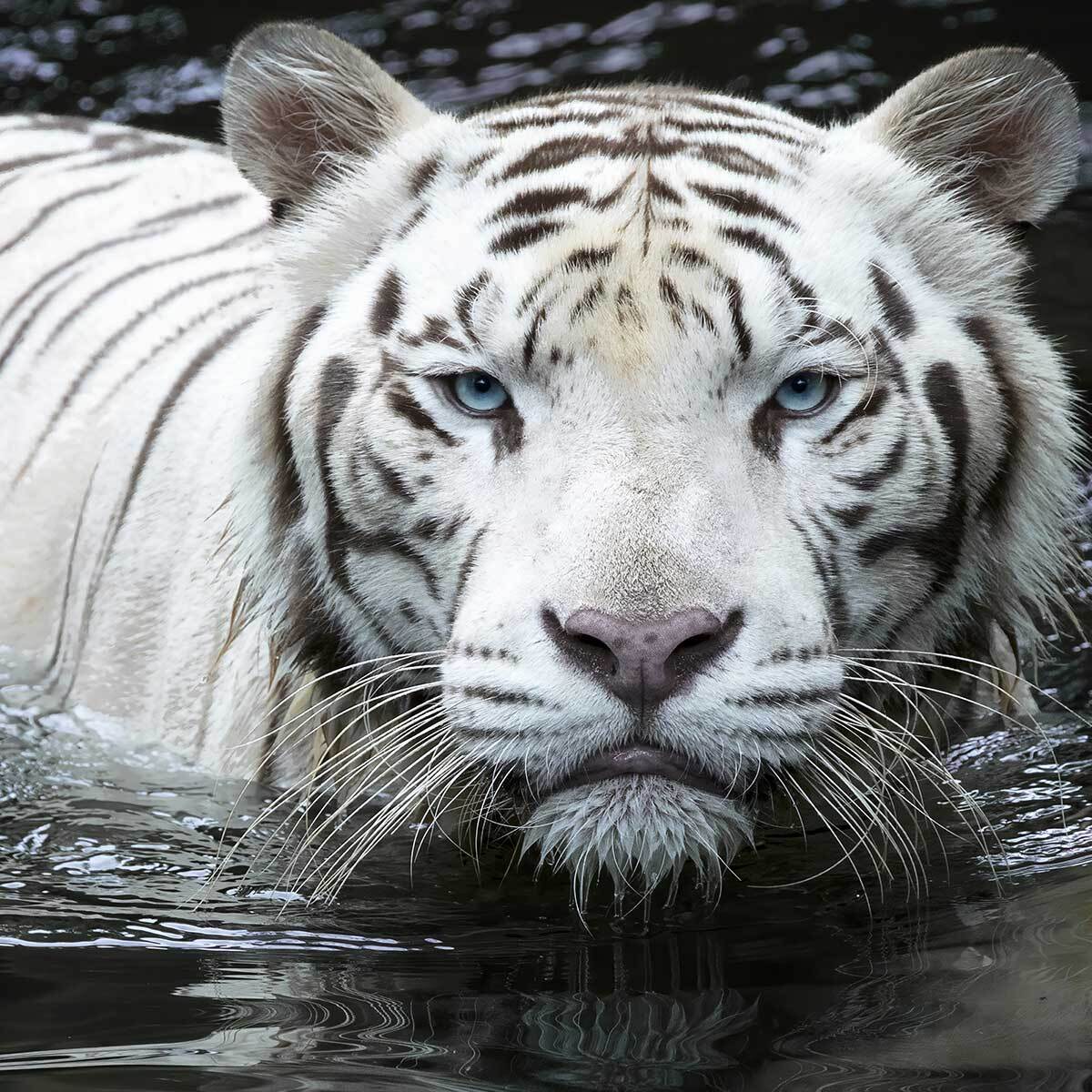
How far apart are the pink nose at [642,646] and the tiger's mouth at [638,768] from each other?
67 mm

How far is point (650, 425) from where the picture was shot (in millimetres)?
1727

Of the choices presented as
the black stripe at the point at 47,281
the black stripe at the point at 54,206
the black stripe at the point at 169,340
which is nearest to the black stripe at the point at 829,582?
the black stripe at the point at 169,340

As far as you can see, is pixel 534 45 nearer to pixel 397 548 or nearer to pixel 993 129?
pixel 993 129

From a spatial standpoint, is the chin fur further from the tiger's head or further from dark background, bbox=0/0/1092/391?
dark background, bbox=0/0/1092/391

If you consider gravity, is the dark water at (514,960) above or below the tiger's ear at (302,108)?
below

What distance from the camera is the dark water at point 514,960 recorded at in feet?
5.25

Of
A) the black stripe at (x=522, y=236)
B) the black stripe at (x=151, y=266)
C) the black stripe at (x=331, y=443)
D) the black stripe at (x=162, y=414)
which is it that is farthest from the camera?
the black stripe at (x=151, y=266)

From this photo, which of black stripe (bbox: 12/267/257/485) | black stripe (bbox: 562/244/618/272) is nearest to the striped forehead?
black stripe (bbox: 562/244/618/272)

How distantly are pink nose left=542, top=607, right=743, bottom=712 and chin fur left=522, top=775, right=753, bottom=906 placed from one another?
0.13m

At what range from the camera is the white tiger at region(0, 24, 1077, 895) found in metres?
1.65

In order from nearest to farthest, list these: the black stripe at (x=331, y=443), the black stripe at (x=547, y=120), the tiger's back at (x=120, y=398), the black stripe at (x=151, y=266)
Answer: the black stripe at (x=331, y=443) → the black stripe at (x=547, y=120) → the tiger's back at (x=120, y=398) → the black stripe at (x=151, y=266)

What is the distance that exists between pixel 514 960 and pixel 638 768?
1.32ft

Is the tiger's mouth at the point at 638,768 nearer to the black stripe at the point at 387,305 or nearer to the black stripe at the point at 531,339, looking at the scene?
the black stripe at the point at 531,339

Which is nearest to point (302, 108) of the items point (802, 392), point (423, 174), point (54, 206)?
point (423, 174)
